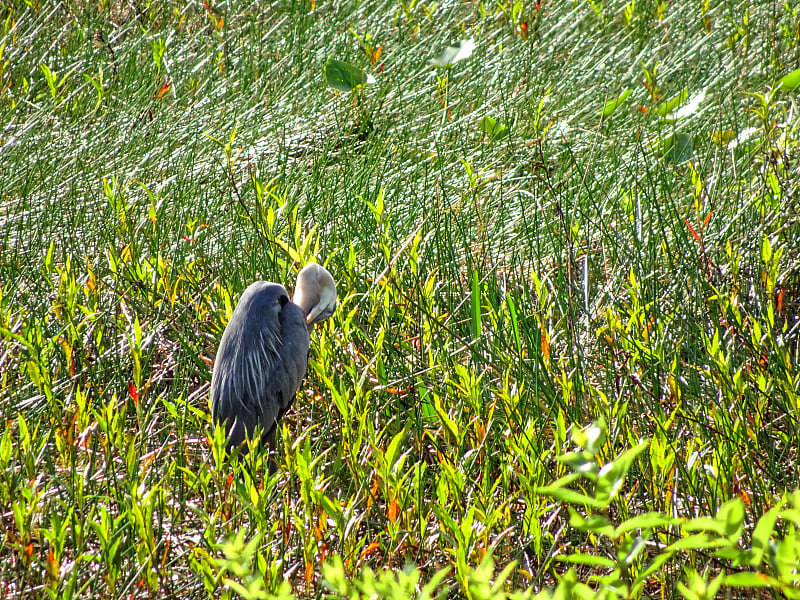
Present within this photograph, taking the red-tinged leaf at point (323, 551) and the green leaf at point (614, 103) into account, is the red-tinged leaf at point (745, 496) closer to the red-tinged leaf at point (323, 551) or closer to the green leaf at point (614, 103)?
the red-tinged leaf at point (323, 551)

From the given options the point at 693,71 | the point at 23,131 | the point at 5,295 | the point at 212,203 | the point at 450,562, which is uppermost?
the point at 23,131

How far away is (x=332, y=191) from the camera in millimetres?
3939

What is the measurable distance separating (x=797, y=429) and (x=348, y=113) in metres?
3.32

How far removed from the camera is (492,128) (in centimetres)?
427

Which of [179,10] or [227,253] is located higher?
[179,10]

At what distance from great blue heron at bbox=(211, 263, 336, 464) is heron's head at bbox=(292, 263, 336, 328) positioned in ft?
0.40

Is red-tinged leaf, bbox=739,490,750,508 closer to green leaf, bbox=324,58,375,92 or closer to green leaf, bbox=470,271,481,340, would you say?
green leaf, bbox=470,271,481,340

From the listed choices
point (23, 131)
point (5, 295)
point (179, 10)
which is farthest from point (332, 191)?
point (179, 10)

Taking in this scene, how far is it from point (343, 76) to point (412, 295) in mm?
2276

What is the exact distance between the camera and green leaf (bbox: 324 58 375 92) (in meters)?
4.71

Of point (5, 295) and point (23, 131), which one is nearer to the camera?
point (5, 295)

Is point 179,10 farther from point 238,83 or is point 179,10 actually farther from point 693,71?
point 693,71

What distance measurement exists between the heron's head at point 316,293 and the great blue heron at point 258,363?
12cm

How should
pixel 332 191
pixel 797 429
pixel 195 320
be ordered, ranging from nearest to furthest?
pixel 797 429, pixel 195 320, pixel 332 191
